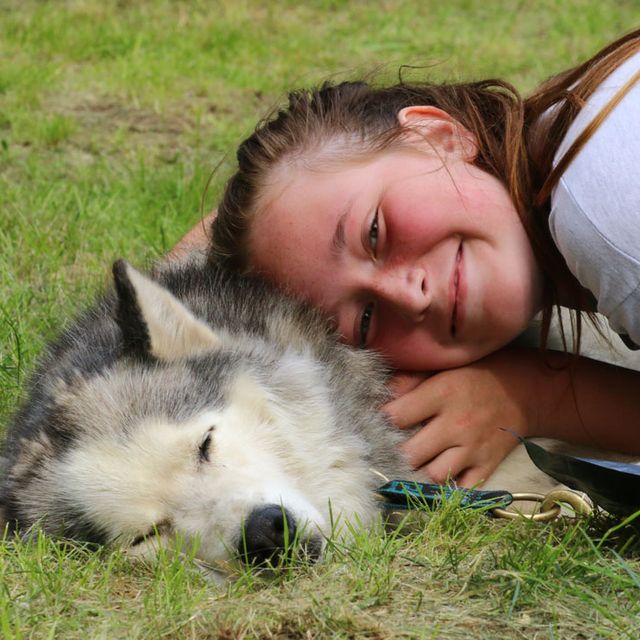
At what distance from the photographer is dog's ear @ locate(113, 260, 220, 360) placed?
9.29 ft

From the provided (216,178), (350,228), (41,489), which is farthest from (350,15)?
(41,489)

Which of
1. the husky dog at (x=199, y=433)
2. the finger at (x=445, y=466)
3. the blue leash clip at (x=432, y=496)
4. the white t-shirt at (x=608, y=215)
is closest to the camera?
the husky dog at (x=199, y=433)

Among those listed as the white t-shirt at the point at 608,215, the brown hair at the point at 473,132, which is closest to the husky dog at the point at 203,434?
the brown hair at the point at 473,132

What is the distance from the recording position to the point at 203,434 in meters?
2.67

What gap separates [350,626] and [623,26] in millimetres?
8304

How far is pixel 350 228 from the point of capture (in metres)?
3.28

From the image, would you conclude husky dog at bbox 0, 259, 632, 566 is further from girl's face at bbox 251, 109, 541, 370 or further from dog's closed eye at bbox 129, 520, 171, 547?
girl's face at bbox 251, 109, 541, 370

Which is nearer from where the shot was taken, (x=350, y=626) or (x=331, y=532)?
(x=350, y=626)

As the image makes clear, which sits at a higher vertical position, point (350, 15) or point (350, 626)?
point (350, 15)

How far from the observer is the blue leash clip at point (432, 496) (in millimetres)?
2791

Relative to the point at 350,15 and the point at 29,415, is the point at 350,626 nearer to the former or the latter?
the point at 29,415

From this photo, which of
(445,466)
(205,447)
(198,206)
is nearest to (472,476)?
(445,466)

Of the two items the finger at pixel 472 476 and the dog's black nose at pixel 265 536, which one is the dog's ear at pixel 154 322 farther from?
the finger at pixel 472 476

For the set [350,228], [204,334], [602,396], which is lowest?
[602,396]
